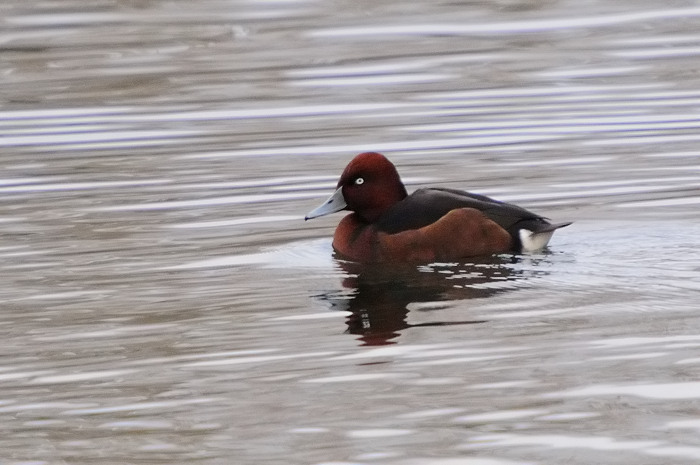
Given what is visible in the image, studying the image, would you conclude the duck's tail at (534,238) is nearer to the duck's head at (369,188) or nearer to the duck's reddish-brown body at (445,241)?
the duck's reddish-brown body at (445,241)

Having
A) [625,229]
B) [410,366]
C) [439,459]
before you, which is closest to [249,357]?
[410,366]

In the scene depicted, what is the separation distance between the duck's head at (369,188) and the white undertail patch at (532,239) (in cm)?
90

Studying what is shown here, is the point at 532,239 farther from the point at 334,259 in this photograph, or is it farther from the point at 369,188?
the point at 334,259

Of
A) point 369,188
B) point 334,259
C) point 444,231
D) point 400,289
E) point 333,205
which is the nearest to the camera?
point 400,289

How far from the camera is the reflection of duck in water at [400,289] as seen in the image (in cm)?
747

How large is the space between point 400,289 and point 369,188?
132 cm

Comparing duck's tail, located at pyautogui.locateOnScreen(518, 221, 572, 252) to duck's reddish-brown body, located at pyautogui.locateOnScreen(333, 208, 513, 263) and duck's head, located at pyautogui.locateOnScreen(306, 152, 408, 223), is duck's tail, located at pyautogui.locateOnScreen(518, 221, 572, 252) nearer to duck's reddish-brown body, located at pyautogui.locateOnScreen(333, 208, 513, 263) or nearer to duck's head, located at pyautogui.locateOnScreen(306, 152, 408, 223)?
duck's reddish-brown body, located at pyautogui.locateOnScreen(333, 208, 513, 263)

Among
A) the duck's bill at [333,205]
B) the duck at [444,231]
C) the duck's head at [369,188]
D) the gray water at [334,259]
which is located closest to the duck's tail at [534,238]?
the duck at [444,231]

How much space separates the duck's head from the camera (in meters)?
9.53

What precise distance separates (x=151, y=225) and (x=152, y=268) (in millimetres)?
1348

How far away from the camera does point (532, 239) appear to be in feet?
29.9

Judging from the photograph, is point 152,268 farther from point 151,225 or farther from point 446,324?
Answer: point 446,324

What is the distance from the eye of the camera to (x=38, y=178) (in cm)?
1244

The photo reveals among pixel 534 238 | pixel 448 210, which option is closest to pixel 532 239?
pixel 534 238
